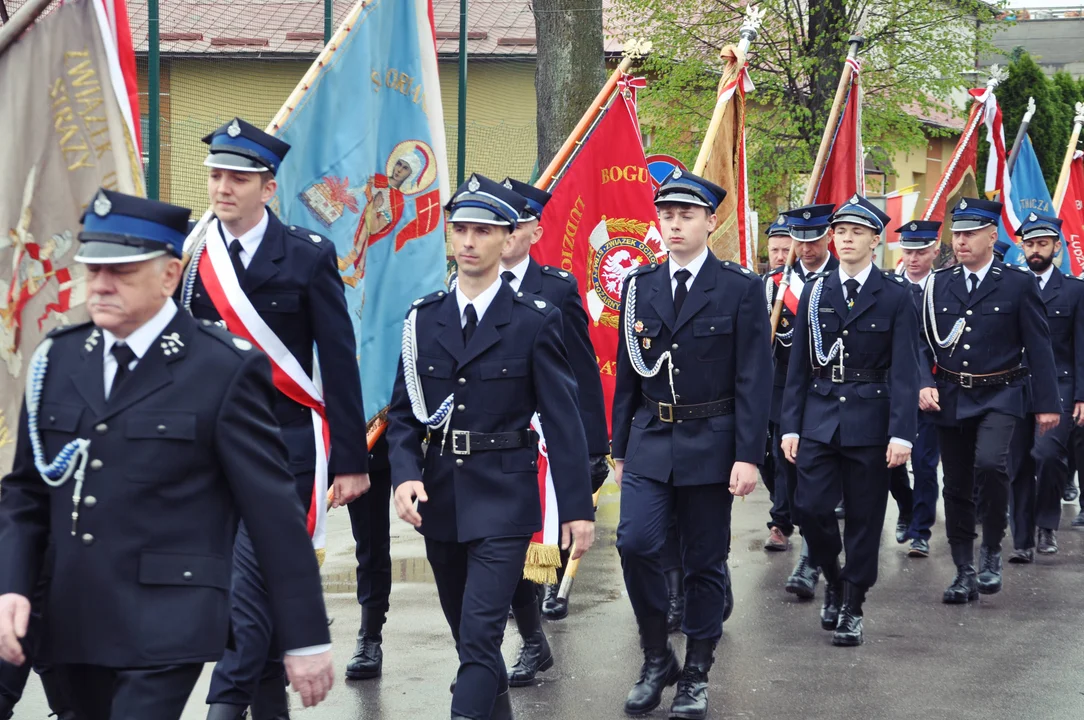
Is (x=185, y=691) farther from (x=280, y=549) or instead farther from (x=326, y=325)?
(x=326, y=325)

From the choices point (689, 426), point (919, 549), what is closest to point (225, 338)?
point (689, 426)

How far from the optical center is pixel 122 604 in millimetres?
3412

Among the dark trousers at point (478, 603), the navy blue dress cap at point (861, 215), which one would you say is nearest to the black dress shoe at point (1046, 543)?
the navy blue dress cap at point (861, 215)

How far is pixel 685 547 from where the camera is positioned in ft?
20.4

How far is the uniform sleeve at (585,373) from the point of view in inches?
269

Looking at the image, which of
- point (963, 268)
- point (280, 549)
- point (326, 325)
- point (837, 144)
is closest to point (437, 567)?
point (326, 325)

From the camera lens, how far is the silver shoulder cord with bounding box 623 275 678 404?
6.37m

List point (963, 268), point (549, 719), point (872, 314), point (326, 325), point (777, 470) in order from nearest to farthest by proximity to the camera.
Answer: point (326, 325) < point (549, 719) < point (872, 314) < point (963, 268) < point (777, 470)

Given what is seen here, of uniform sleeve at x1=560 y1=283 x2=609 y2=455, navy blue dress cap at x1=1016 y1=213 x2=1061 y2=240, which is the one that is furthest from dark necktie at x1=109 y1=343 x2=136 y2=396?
navy blue dress cap at x1=1016 y1=213 x2=1061 y2=240

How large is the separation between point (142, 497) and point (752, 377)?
328 cm

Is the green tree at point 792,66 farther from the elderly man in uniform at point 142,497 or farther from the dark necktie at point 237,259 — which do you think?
the elderly man in uniform at point 142,497

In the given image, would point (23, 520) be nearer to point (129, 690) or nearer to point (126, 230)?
point (129, 690)

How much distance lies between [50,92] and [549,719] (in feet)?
9.73

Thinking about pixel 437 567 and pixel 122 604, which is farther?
pixel 437 567
